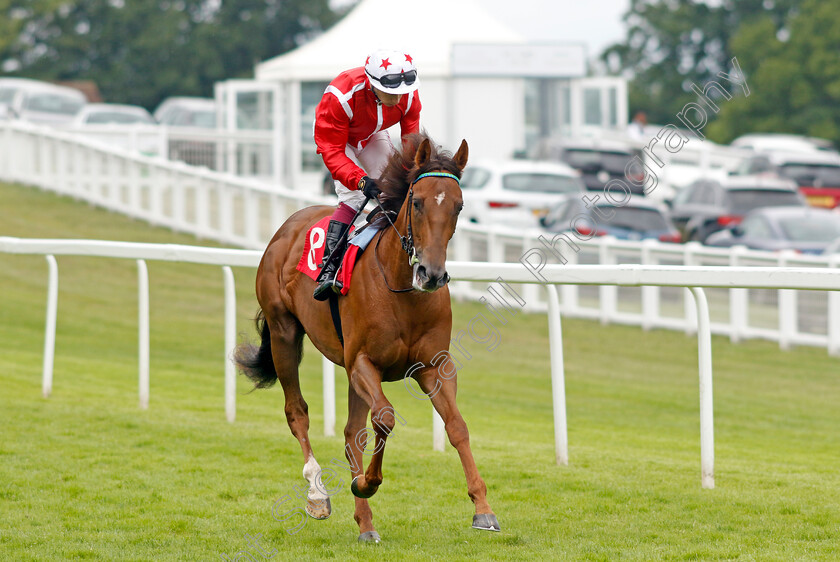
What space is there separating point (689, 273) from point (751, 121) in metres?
50.7

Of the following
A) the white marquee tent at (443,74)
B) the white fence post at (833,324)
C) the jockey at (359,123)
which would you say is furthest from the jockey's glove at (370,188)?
the white marquee tent at (443,74)

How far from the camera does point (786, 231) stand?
17438mm

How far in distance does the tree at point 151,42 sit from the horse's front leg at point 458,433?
52.2m

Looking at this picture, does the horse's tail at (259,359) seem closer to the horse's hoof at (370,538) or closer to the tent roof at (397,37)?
the horse's hoof at (370,538)

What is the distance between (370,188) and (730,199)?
697 inches

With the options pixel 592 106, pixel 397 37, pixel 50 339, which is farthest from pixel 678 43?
pixel 50 339

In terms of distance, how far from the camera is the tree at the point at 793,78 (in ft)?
168

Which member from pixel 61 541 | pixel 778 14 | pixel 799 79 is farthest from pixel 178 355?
pixel 778 14

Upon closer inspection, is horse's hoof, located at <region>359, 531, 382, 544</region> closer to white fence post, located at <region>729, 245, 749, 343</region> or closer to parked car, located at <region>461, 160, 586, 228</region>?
white fence post, located at <region>729, 245, 749, 343</region>

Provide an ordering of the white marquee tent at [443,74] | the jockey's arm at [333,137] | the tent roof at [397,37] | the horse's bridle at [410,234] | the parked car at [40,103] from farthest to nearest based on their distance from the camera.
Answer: the parked car at [40,103] < the tent roof at [397,37] < the white marquee tent at [443,74] < the jockey's arm at [333,137] < the horse's bridle at [410,234]

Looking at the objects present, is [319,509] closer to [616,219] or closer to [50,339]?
[50,339]

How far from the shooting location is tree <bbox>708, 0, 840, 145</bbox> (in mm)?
51125

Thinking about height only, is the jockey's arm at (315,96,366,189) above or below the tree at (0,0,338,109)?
below

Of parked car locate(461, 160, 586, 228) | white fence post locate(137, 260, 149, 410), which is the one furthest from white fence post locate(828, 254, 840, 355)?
white fence post locate(137, 260, 149, 410)
